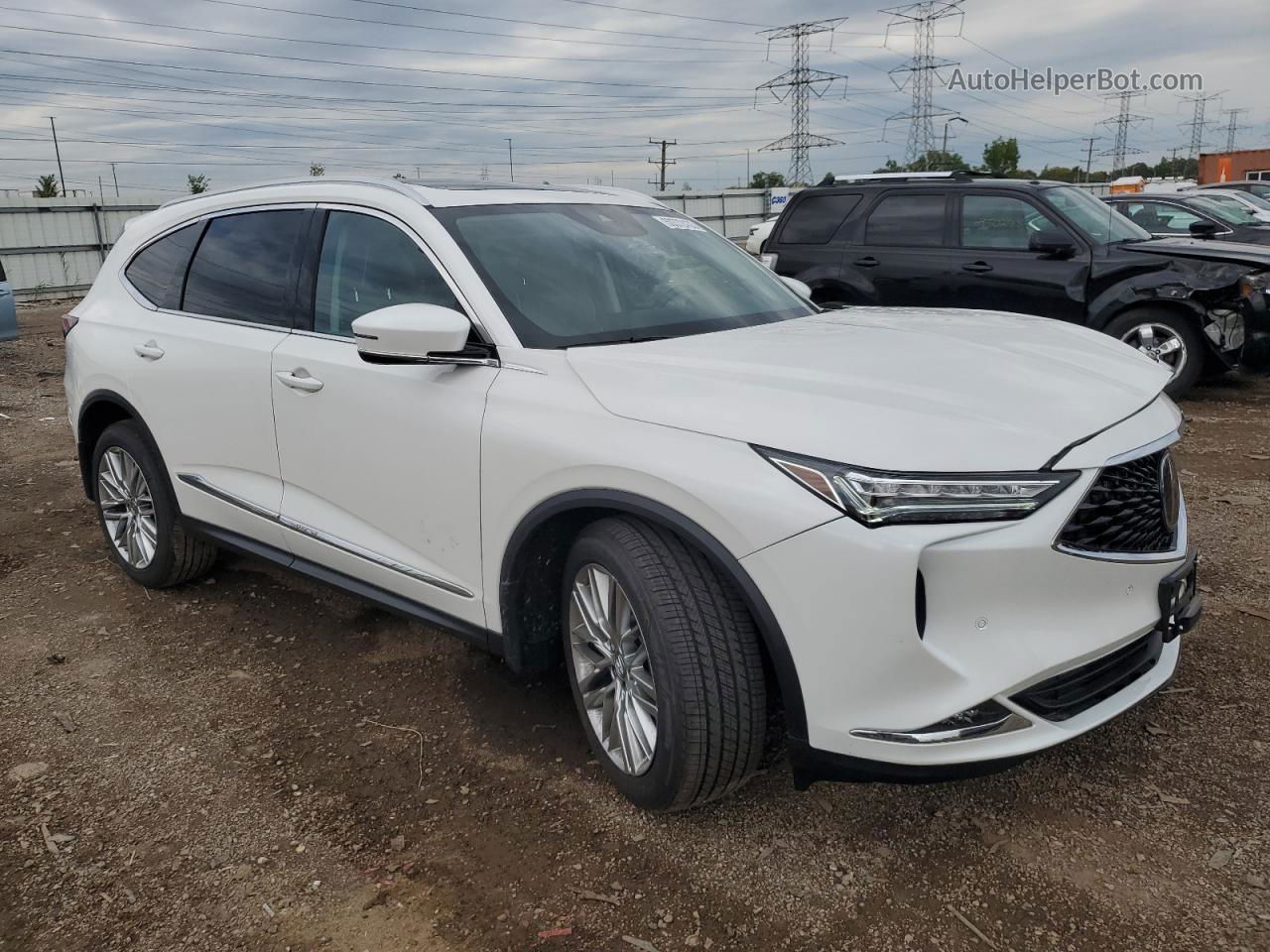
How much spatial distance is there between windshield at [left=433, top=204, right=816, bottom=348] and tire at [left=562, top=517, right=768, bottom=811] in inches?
30.2

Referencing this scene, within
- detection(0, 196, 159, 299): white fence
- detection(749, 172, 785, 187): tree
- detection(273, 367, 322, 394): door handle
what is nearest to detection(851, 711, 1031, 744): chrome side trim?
detection(273, 367, 322, 394): door handle

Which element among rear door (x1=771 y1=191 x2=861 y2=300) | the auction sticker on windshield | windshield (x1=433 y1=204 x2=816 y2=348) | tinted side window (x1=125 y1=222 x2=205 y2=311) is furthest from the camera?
rear door (x1=771 y1=191 x2=861 y2=300)

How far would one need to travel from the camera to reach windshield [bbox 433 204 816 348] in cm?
312

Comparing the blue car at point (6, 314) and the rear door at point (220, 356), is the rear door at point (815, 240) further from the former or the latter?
the blue car at point (6, 314)

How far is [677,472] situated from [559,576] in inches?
29.0

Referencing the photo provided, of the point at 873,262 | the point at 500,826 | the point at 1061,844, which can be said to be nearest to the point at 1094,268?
the point at 873,262

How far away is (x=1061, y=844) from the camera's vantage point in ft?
8.59

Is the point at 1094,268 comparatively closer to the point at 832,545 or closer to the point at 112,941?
the point at 832,545

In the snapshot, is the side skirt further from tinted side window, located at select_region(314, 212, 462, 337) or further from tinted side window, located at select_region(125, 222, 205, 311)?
tinted side window, located at select_region(125, 222, 205, 311)

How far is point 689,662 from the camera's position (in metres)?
2.46

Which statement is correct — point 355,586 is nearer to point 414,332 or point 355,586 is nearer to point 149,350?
point 414,332

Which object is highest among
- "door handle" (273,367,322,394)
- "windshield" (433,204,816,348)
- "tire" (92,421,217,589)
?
"windshield" (433,204,816,348)

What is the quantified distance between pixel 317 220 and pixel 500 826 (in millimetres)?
2220

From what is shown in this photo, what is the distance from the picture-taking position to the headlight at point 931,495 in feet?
Answer: 7.19
